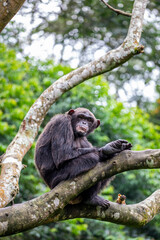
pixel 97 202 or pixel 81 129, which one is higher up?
pixel 81 129

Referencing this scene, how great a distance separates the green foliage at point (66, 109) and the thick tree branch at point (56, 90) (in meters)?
3.70

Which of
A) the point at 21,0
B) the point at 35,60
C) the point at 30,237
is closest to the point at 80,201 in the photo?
the point at 21,0

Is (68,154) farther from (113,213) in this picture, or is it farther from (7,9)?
(7,9)

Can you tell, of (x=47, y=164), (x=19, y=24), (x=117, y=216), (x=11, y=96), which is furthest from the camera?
(x=11, y=96)

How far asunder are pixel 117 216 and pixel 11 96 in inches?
239

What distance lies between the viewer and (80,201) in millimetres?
4945

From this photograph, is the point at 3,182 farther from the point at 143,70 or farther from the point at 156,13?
the point at 143,70

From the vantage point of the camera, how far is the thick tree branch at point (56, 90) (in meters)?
4.98

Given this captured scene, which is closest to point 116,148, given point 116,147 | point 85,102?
point 116,147

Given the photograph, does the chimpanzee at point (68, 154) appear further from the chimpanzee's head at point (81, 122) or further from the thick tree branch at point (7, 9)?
the thick tree branch at point (7, 9)

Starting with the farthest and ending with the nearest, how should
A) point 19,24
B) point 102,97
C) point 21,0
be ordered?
1. point 102,97
2. point 19,24
3. point 21,0

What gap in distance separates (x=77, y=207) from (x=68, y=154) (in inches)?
31.1

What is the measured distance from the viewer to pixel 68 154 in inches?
199

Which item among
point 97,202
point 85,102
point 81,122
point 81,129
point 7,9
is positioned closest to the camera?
point 7,9
